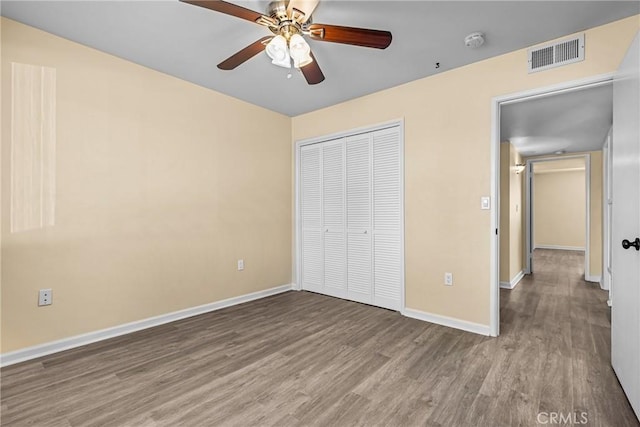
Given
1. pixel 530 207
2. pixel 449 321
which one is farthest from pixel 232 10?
pixel 530 207

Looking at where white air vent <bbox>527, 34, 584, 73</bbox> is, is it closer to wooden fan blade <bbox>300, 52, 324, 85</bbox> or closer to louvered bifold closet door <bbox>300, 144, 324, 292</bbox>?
wooden fan blade <bbox>300, 52, 324, 85</bbox>

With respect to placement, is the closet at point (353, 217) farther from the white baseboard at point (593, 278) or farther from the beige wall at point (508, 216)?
the white baseboard at point (593, 278)

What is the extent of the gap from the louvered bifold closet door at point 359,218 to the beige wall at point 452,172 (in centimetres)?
45

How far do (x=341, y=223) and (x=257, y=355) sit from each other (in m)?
1.96

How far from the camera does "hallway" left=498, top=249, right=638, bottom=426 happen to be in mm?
1734

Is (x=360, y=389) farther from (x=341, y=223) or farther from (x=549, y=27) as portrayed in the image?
(x=549, y=27)

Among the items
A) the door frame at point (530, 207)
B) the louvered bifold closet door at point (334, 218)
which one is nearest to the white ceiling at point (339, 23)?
the louvered bifold closet door at point (334, 218)

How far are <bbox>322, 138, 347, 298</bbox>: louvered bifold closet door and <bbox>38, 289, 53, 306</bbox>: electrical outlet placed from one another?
2727 millimetres

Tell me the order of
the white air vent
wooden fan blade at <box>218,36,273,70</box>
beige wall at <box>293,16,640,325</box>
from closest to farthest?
wooden fan blade at <box>218,36,273,70</box>, the white air vent, beige wall at <box>293,16,640,325</box>

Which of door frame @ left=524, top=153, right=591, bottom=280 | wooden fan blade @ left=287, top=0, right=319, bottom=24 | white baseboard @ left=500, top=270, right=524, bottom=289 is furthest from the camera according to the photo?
door frame @ left=524, top=153, right=591, bottom=280

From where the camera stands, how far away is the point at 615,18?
2084 millimetres

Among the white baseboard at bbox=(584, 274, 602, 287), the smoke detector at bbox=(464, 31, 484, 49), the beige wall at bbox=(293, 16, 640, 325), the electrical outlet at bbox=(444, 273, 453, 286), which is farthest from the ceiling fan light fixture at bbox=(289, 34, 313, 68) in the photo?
the white baseboard at bbox=(584, 274, 602, 287)

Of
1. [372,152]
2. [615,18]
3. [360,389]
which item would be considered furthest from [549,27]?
[360,389]

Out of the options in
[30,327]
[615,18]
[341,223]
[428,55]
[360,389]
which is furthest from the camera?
[341,223]
